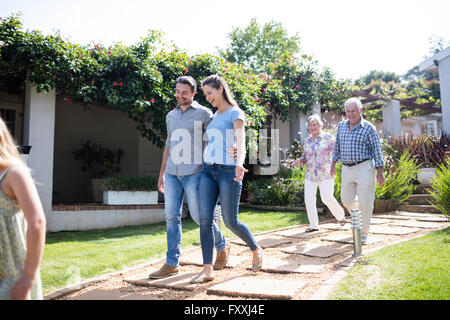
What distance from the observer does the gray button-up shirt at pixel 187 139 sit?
3.28 m

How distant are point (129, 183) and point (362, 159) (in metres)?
4.78

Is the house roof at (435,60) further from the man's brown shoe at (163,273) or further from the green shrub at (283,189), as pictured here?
the man's brown shoe at (163,273)

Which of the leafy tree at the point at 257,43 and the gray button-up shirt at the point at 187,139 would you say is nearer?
the gray button-up shirt at the point at 187,139

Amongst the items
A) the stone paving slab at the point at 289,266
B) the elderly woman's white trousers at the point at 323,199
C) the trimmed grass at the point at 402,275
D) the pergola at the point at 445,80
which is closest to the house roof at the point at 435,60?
the pergola at the point at 445,80

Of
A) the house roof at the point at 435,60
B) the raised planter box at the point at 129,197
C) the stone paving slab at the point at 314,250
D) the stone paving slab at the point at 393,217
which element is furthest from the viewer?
the house roof at the point at 435,60

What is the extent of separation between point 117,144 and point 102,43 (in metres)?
4.30

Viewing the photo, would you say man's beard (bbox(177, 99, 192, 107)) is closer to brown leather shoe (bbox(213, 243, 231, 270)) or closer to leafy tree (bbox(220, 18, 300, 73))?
brown leather shoe (bbox(213, 243, 231, 270))

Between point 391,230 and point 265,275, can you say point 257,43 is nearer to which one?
point 391,230

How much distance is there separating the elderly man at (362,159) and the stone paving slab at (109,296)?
9.54ft

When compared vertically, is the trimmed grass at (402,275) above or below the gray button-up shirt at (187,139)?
below

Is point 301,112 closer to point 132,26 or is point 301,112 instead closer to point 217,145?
point 132,26

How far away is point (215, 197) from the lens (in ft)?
10.3

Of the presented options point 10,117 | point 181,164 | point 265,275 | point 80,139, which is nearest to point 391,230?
point 265,275
